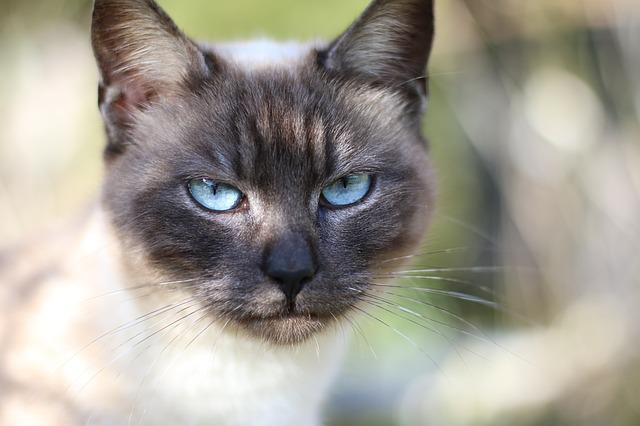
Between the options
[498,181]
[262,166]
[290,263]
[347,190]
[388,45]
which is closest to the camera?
[290,263]

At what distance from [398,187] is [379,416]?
→ 1850mm

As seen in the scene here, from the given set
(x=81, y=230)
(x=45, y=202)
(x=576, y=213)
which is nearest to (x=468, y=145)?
(x=576, y=213)

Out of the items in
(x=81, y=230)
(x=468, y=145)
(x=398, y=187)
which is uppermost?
(x=398, y=187)

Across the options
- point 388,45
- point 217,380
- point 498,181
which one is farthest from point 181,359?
point 498,181

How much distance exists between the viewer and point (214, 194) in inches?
67.2

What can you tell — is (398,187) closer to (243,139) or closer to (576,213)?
(243,139)

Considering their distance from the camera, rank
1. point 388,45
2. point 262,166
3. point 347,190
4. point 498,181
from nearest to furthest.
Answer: point 262,166
point 347,190
point 388,45
point 498,181

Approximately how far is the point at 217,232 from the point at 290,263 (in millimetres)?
199

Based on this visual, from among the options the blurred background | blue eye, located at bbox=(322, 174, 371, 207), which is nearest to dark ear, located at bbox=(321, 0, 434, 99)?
blue eye, located at bbox=(322, 174, 371, 207)

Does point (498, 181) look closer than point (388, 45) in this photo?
No

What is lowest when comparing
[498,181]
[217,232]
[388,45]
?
[498,181]

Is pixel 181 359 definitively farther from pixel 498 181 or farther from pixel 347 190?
pixel 498 181

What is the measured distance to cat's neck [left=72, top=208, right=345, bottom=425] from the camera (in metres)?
1.77

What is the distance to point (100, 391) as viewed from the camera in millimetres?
1754
